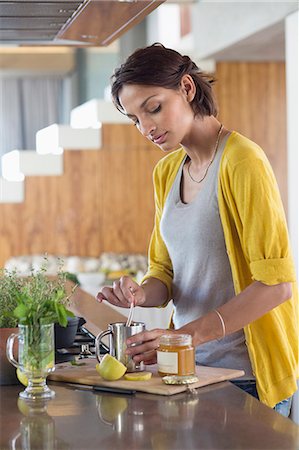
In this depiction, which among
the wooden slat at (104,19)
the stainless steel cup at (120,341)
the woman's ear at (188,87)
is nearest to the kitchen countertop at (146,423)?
the stainless steel cup at (120,341)

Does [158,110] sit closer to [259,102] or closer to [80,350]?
[80,350]

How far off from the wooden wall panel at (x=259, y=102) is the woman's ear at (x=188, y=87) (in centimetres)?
712

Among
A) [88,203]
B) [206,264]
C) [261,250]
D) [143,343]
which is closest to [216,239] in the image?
[206,264]

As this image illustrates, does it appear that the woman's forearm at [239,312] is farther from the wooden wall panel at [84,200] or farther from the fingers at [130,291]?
the wooden wall panel at [84,200]

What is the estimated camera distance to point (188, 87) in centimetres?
250

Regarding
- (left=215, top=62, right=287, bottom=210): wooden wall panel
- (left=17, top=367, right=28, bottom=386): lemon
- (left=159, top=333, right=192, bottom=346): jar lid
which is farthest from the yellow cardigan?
(left=215, top=62, right=287, bottom=210): wooden wall panel

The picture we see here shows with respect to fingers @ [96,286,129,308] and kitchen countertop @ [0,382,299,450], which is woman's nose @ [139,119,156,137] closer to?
fingers @ [96,286,129,308]

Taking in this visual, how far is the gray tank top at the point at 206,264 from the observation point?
2449mm

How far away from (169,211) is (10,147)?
930 cm

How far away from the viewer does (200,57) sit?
9.29 metres

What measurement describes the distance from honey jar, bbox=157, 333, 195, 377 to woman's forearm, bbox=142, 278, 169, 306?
0.53 meters

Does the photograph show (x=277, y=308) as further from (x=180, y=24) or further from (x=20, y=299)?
(x=180, y=24)

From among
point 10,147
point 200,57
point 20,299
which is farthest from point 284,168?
point 20,299

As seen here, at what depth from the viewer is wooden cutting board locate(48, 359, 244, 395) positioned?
6.86 ft
